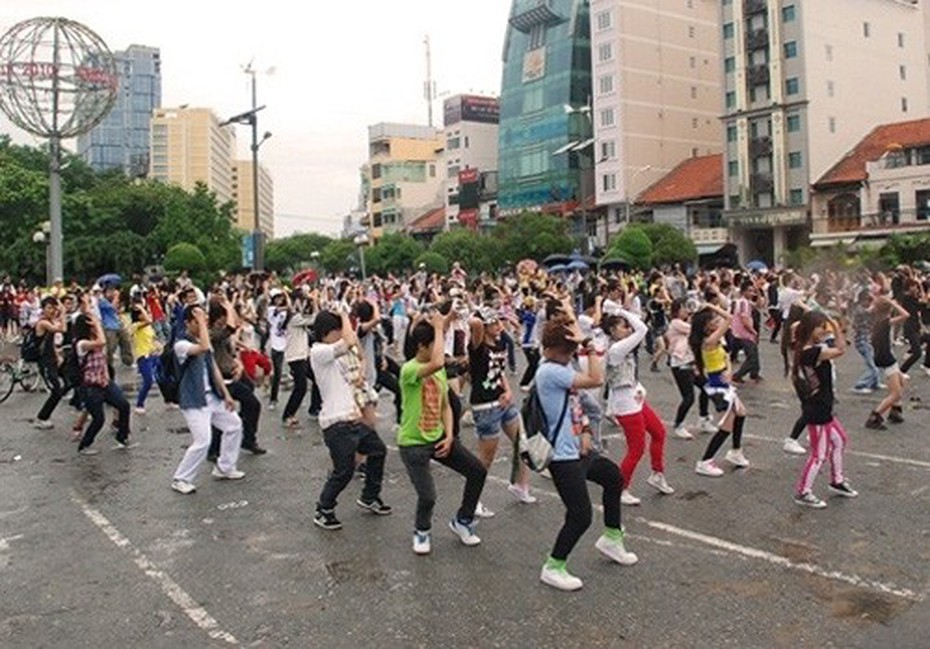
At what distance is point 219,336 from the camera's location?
914 centimetres

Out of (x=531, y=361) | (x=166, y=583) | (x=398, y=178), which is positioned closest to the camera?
(x=166, y=583)

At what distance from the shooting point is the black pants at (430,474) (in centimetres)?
635

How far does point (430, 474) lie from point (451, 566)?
0.67m

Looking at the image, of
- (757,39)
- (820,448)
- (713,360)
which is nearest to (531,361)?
(713,360)

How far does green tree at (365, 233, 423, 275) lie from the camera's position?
6462 cm

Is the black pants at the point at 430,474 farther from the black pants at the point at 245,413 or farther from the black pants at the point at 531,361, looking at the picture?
the black pants at the point at 531,361

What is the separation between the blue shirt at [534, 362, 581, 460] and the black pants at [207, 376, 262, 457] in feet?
14.8

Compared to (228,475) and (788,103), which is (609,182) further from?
(228,475)

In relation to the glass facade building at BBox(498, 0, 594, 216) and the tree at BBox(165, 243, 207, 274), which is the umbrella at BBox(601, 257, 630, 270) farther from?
the glass facade building at BBox(498, 0, 594, 216)

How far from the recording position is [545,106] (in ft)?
240

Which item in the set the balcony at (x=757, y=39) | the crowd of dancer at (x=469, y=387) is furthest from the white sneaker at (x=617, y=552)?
the balcony at (x=757, y=39)

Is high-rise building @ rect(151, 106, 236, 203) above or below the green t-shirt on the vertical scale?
above

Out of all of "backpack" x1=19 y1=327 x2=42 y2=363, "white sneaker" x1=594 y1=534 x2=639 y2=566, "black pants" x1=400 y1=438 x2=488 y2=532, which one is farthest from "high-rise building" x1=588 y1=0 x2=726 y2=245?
"white sneaker" x1=594 y1=534 x2=639 y2=566

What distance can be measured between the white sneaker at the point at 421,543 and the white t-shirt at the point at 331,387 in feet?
3.46
